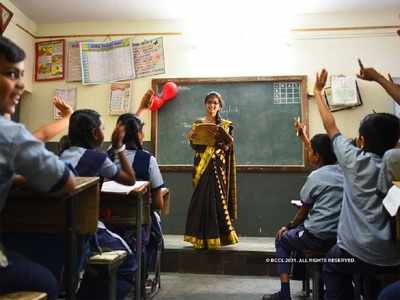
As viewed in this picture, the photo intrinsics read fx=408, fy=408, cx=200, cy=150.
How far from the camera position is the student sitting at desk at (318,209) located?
89.3 inches

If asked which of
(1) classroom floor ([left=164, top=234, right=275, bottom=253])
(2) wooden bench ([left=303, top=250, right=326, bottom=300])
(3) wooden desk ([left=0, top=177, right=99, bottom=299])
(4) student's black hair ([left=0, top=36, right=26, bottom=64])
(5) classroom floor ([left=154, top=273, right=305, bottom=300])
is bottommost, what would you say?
(5) classroom floor ([left=154, top=273, right=305, bottom=300])

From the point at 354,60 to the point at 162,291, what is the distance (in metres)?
3.04

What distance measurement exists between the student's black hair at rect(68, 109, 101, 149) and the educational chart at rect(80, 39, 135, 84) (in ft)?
9.01

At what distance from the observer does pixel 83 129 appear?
195 centimetres

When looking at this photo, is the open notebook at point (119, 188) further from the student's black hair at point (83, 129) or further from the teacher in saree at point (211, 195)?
A: the teacher in saree at point (211, 195)

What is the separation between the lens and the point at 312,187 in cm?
237

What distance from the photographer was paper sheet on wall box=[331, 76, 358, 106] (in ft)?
13.7

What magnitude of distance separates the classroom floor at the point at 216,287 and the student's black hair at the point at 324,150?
108cm

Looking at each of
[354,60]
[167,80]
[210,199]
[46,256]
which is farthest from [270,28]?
[46,256]

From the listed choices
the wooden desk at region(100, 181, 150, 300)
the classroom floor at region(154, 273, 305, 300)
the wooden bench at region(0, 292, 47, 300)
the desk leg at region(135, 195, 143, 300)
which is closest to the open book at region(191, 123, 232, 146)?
the classroom floor at region(154, 273, 305, 300)

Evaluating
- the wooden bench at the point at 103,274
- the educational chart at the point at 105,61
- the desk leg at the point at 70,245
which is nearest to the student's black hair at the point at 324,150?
the wooden bench at the point at 103,274

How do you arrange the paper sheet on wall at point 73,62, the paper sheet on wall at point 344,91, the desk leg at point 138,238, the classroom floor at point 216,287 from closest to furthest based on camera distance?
the desk leg at point 138,238, the classroom floor at point 216,287, the paper sheet on wall at point 344,91, the paper sheet on wall at point 73,62

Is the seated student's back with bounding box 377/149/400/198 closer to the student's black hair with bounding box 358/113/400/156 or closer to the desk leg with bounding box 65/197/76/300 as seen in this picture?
the student's black hair with bounding box 358/113/400/156

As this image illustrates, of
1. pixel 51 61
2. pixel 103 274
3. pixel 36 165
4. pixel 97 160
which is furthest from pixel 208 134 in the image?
pixel 36 165
